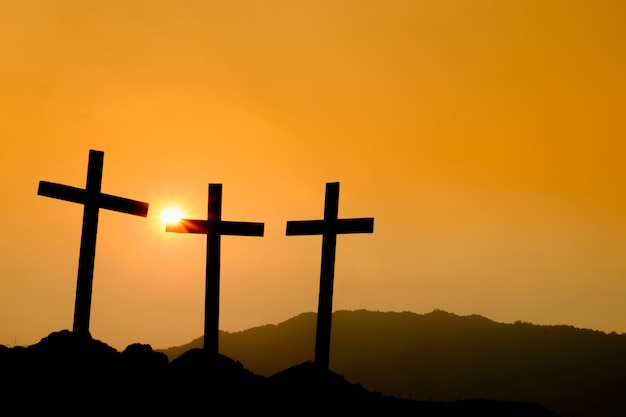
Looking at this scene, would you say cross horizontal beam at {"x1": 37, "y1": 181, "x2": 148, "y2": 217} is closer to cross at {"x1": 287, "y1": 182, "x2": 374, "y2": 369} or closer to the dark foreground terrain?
cross at {"x1": 287, "y1": 182, "x2": 374, "y2": 369}

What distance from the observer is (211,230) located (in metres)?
19.4

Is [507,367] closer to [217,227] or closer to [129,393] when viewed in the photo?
[217,227]

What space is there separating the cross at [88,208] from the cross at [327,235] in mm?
3877

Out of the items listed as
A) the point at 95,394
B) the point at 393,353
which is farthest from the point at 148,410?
the point at 393,353

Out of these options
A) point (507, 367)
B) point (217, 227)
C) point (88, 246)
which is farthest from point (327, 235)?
point (507, 367)

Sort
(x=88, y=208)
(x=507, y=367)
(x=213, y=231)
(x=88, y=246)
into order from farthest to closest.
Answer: (x=507, y=367), (x=213, y=231), (x=88, y=208), (x=88, y=246)

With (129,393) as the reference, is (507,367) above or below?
below

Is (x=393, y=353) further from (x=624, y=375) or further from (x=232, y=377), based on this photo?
(x=232, y=377)

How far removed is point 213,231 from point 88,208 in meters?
2.90

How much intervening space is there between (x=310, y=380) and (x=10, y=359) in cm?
623

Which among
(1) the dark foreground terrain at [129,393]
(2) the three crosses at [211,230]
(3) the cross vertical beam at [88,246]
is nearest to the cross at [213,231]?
(2) the three crosses at [211,230]

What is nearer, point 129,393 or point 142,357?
point 129,393

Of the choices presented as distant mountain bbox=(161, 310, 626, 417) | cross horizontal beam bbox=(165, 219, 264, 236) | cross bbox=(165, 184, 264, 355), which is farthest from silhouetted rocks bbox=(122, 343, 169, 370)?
distant mountain bbox=(161, 310, 626, 417)

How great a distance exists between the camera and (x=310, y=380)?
56.8ft
